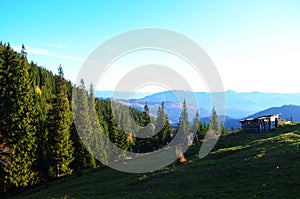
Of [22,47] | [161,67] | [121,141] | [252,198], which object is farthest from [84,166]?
[22,47]

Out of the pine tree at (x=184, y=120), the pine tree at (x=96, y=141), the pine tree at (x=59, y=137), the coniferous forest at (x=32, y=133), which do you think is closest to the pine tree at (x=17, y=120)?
the coniferous forest at (x=32, y=133)

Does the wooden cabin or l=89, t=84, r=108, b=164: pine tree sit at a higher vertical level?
the wooden cabin

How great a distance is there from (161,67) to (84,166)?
133 feet

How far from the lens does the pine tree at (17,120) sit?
43.5 meters

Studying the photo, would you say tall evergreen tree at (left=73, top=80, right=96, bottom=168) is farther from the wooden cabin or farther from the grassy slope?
the grassy slope

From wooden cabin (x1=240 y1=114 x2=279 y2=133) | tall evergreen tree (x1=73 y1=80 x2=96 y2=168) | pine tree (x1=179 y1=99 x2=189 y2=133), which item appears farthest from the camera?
pine tree (x1=179 y1=99 x2=189 y2=133)

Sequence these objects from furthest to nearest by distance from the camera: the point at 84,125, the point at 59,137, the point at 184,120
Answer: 1. the point at 184,120
2. the point at 84,125
3. the point at 59,137

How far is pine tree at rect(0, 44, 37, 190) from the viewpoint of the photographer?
4350cm

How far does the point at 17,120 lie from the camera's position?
148ft

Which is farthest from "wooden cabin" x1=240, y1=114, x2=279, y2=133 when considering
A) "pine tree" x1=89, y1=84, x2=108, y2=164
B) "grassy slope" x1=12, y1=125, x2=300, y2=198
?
"pine tree" x1=89, y1=84, x2=108, y2=164

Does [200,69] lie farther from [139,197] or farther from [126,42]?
[139,197]

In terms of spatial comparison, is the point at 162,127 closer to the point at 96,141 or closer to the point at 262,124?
the point at 96,141

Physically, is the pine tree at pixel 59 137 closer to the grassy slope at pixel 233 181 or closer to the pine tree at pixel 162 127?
the grassy slope at pixel 233 181

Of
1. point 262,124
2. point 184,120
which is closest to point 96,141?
point 184,120
